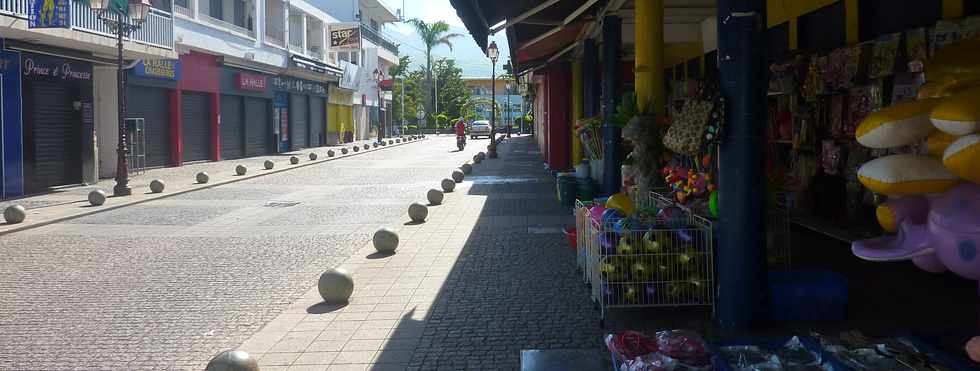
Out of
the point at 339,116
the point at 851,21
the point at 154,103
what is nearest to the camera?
the point at 851,21

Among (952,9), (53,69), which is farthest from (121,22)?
(952,9)

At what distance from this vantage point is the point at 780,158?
40.1 feet

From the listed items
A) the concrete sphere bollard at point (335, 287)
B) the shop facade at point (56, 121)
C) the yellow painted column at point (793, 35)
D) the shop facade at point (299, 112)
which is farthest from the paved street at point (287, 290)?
the shop facade at point (299, 112)

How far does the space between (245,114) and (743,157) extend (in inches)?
1220

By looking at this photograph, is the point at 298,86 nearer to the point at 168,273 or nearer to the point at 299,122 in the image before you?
the point at 299,122

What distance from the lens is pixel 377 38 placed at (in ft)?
192

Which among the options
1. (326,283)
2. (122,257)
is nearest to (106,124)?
(122,257)

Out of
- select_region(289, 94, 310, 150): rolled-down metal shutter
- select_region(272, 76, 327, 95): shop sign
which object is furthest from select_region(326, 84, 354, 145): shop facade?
select_region(289, 94, 310, 150): rolled-down metal shutter

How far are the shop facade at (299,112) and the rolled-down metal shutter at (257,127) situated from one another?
81cm

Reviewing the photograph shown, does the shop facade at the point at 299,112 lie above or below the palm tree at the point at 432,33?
below

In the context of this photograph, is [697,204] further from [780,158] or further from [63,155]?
[63,155]

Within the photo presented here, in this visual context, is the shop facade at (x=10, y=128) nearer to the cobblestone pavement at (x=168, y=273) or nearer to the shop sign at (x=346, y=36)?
the cobblestone pavement at (x=168, y=273)

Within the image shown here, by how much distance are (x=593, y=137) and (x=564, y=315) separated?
7827mm

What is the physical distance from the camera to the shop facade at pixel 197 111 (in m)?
27.2
